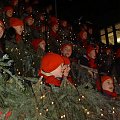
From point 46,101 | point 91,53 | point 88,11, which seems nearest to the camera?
point 46,101

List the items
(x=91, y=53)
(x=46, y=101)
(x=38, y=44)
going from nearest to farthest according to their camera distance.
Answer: (x=46, y=101)
(x=38, y=44)
(x=91, y=53)

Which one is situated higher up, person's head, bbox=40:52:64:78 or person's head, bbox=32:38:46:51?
person's head, bbox=32:38:46:51

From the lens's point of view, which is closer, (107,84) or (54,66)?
(54,66)

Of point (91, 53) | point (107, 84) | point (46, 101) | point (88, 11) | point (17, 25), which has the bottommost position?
point (107, 84)

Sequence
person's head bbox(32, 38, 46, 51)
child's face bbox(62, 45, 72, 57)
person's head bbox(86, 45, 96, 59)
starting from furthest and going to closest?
person's head bbox(86, 45, 96, 59), child's face bbox(62, 45, 72, 57), person's head bbox(32, 38, 46, 51)

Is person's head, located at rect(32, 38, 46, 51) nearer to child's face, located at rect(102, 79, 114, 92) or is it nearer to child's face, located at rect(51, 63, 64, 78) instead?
child's face, located at rect(102, 79, 114, 92)

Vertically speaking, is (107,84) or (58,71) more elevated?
(58,71)

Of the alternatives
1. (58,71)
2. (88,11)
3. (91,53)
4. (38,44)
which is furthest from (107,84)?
(88,11)

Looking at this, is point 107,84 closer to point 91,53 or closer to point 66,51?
point 66,51

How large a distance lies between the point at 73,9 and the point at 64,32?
4.43 m

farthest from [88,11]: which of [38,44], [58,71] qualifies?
[58,71]

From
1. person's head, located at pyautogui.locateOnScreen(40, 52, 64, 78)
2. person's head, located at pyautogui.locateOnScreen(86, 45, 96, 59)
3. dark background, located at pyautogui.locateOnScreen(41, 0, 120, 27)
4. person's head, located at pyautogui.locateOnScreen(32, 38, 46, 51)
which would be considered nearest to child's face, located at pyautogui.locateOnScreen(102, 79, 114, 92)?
person's head, located at pyautogui.locateOnScreen(40, 52, 64, 78)

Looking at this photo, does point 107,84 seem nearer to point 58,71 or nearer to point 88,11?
point 58,71

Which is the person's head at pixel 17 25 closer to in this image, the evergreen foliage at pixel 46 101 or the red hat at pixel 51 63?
the red hat at pixel 51 63
